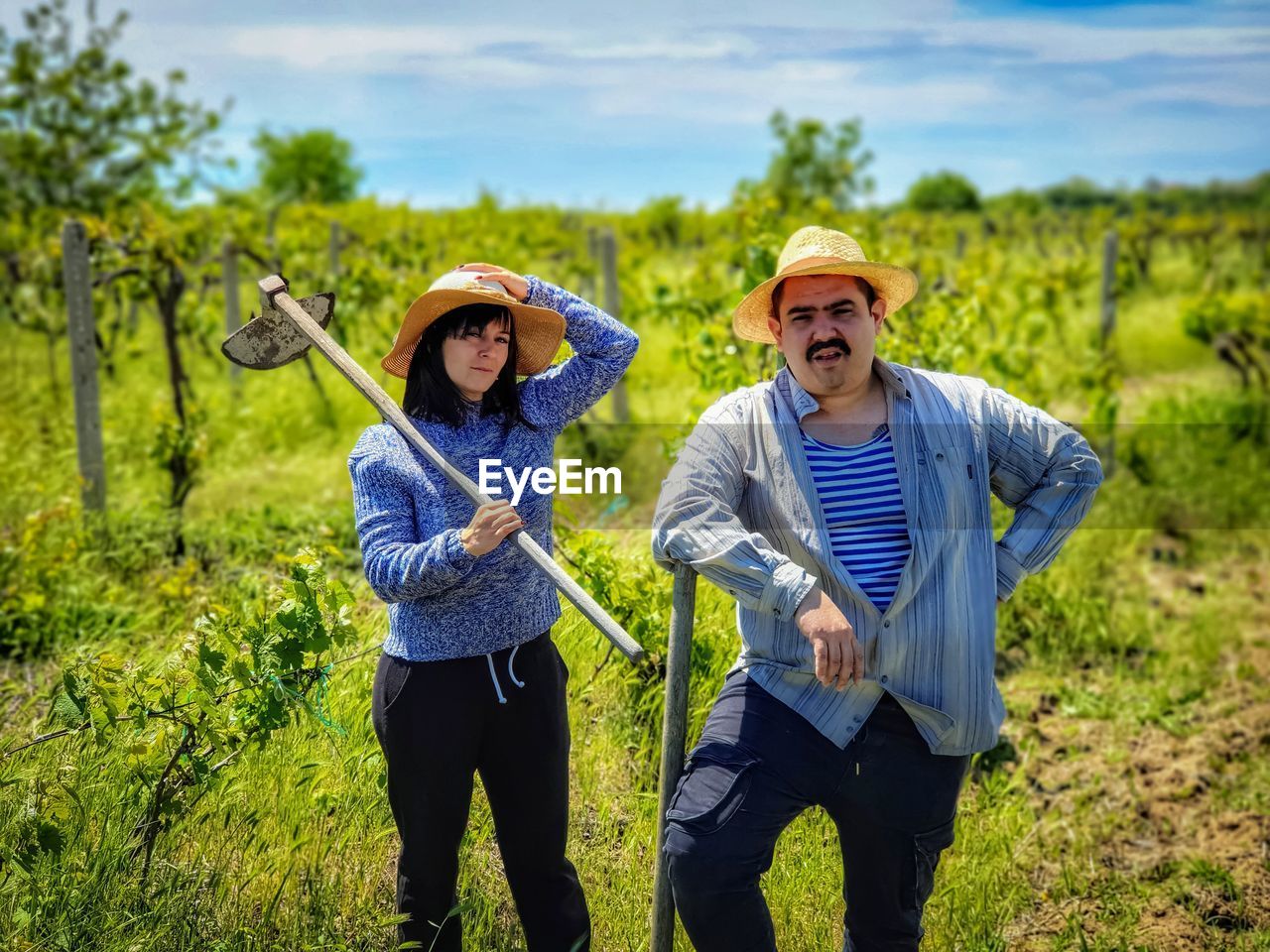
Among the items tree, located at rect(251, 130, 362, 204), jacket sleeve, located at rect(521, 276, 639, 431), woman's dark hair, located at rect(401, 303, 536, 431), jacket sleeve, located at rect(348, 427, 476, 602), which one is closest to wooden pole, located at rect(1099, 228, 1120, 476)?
jacket sleeve, located at rect(521, 276, 639, 431)

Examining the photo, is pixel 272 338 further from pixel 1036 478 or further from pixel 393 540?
pixel 1036 478

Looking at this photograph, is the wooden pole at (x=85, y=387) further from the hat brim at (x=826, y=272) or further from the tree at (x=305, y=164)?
the tree at (x=305, y=164)

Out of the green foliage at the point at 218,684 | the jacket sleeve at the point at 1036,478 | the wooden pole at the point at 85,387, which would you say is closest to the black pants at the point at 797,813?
the jacket sleeve at the point at 1036,478

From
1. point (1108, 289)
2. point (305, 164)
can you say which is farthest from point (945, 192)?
point (1108, 289)

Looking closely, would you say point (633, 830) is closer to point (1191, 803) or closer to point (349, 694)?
point (349, 694)

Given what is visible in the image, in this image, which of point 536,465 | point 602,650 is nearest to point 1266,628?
point 602,650

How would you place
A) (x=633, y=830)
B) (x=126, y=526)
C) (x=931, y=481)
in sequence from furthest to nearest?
(x=126, y=526)
(x=633, y=830)
(x=931, y=481)

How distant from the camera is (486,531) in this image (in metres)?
2.03

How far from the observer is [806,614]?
2.08 m

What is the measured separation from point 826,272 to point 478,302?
67cm

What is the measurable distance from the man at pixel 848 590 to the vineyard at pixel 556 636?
0.60m

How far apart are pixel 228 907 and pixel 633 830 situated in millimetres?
943

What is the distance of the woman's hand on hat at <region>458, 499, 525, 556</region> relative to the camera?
80.0 inches

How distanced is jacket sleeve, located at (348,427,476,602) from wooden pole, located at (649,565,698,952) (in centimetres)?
45
